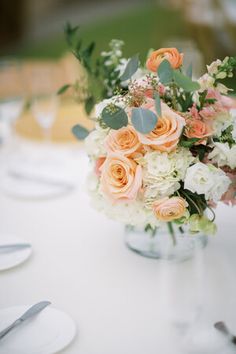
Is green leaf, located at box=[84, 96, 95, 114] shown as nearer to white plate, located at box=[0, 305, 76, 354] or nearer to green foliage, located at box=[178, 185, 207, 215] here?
green foliage, located at box=[178, 185, 207, 215]

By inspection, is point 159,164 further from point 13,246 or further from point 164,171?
point 13,246

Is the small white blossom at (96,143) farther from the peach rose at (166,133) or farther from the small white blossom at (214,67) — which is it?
the small white blossom at (214,67)

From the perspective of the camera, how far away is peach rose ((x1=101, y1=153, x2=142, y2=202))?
966 mm

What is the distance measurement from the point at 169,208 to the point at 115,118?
0.19 metres

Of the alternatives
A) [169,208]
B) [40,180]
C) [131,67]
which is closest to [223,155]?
[169,208]

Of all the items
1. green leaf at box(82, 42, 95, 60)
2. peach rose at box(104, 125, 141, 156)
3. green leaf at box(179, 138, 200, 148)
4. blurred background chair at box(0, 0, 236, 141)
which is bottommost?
green leaf at box(179, 138, 200, 148)

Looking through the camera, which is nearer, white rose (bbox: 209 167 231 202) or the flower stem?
white rose (bbox: 209 167 231 202)

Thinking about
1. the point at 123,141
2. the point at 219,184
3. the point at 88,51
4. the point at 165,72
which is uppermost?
the point at 88,51

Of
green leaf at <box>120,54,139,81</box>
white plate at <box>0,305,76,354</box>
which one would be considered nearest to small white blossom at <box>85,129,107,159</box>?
green leaf at <box>120,54,139,81</box>

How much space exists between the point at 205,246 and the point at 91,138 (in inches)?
14.2

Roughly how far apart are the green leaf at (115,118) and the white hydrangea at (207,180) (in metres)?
0.15

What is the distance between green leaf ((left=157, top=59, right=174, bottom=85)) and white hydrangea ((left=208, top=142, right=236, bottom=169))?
15 cm

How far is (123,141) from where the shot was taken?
99 centimetres

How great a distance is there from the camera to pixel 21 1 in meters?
8.22
